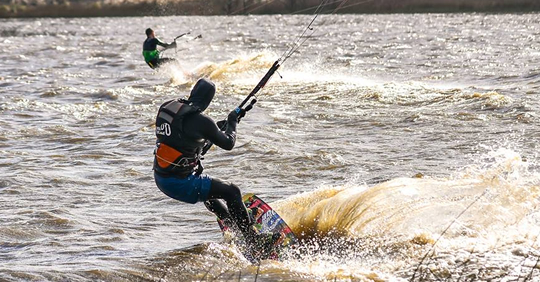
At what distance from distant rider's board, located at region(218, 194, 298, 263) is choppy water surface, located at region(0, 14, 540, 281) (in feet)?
0.55

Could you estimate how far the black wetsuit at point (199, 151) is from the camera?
310 inches

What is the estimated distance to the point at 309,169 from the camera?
13.0 metres

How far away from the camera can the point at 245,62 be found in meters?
27.4

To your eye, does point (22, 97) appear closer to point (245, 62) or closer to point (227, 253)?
point (245, 62)

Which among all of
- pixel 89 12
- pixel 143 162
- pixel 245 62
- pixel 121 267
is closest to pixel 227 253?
pixel 121 267

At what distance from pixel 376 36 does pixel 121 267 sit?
36.4 metres

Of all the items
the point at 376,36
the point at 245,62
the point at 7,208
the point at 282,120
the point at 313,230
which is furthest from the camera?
the point at 376,36

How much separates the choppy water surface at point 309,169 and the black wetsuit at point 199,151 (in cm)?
49

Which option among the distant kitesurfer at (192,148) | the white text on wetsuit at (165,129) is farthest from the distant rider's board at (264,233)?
the white text on wetsuit at (165,129)

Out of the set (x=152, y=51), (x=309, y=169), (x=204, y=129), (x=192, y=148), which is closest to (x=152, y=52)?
(x=152, y=51)

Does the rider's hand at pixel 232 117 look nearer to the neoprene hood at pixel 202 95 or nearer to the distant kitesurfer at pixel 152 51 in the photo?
A: the neoprene hood at pixel 202 95

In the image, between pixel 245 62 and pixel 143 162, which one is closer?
pixel 143 162

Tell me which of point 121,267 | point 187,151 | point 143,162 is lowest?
point 143,162

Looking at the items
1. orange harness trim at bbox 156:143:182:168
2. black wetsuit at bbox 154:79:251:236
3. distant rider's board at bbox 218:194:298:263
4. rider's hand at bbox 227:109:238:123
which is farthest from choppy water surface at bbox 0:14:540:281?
rider's hand at bbox 227:109:238:123
